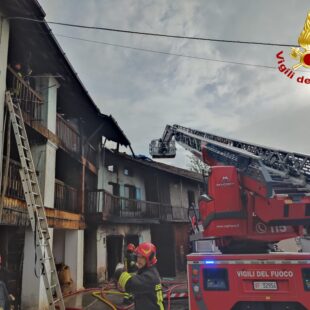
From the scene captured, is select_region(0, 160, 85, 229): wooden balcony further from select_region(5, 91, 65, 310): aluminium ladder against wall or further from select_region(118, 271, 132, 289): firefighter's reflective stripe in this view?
select_region(118, 271, 132, 289): firefighter's reflective stripe

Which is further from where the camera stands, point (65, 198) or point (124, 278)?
point (65, 198)

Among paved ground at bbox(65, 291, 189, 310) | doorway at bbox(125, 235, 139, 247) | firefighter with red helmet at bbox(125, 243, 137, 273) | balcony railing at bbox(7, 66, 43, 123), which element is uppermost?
balcony railing at bbox(7, 66, 43, 123)

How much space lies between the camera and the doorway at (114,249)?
16719 millimetres

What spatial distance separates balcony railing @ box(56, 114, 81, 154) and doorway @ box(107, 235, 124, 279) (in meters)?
5.56

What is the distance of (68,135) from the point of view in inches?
508

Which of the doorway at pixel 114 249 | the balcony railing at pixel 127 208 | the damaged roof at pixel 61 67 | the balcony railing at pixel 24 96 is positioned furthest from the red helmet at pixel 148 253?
the doorway at pixel 114 249

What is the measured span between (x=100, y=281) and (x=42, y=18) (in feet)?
36.5

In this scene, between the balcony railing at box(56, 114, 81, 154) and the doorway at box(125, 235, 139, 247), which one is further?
the doorway at box(125, 235, 139, 247)

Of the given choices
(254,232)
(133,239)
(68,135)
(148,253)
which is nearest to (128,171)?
(133,239)

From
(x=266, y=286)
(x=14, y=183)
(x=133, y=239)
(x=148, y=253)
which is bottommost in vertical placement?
(x=266, y=286)

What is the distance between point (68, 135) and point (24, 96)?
3.95 meters

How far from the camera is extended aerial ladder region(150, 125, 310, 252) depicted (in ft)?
18.7

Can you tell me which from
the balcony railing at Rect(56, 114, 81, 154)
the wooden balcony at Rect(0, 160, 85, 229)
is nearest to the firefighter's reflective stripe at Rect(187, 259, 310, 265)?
the wooden balcony at Rect(0, 160, 85, 229)

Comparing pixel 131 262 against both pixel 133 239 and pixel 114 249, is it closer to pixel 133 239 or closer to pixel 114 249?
pixel 114 249
